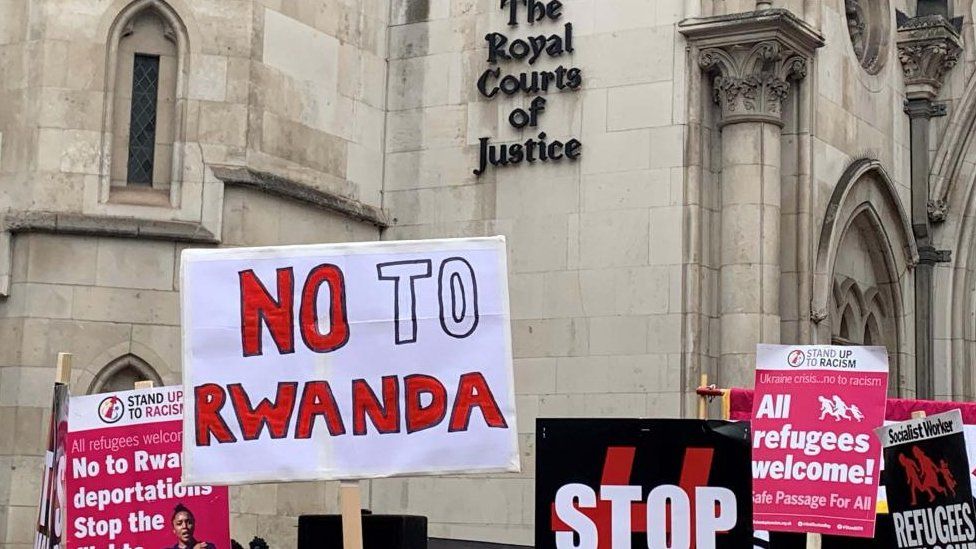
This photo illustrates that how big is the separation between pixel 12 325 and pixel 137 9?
10.3 ft

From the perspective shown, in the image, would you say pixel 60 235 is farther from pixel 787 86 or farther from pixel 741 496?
pixel 741 496

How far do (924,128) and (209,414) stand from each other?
46.6ft

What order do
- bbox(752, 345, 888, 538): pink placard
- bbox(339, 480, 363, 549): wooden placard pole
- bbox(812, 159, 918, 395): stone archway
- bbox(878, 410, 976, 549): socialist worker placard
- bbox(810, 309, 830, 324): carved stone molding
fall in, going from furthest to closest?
bbox(812, 159, 918, 395): stone archway
bbox(810, 309, 830, 324): carved stone molding
bbox(752, 345, 888, 538): pink placard
bbox(878, 410, 976, 549): socialist worker placard
bbox(339, 480, 363, 549): wooden placard pole

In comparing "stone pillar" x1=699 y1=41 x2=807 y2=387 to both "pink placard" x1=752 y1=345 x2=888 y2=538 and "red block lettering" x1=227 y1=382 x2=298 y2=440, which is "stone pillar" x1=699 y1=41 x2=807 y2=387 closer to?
"pink placard" x1=752 y1=345 x2=888 y2=538

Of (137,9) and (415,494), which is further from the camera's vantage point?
(415,494)

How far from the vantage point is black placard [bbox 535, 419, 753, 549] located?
26.2 ft

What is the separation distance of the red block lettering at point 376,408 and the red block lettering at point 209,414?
0.54 metres

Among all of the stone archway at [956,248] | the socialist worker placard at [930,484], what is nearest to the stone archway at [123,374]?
the socialist worker placard at [930,484]

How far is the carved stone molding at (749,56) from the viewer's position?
16547mm

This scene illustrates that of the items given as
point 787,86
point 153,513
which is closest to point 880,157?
point 787,86

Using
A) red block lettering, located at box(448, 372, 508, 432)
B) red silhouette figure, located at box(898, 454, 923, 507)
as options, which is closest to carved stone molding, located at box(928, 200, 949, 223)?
red silhouette figure, located at box(898, 454, 923, 507)

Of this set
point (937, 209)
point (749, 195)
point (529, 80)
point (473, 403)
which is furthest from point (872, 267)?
point (473, 403)

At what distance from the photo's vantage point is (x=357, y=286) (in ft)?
25.4

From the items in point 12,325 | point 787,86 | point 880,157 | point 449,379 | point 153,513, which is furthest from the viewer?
point 880,157
